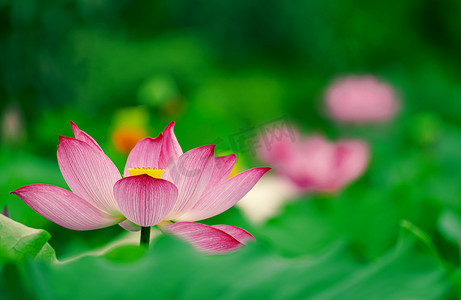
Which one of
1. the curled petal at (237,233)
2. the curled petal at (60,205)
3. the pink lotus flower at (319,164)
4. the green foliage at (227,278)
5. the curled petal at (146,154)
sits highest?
the curled petal at (146,154)

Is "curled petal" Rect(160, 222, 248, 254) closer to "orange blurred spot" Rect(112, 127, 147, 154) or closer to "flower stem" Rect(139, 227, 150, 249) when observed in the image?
"flower stem" Rect(139, 227, 150, 249)

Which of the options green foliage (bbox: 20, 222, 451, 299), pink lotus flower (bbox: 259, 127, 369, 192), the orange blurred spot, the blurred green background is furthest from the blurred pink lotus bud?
green foliage (bbox: 20, 222, 451, 299)

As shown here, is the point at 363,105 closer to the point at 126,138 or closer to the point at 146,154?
the point at 126,138

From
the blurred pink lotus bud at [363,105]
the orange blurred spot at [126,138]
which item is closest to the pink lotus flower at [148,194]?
the orange blurred spot at [126,138]

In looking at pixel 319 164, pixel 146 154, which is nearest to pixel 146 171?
pixel 146 154

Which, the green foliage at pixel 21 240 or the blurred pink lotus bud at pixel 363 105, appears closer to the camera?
the green foliage at pixel 21 240

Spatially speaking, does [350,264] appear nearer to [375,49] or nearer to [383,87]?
[383,87]

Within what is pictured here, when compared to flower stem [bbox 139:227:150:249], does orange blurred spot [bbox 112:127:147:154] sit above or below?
below

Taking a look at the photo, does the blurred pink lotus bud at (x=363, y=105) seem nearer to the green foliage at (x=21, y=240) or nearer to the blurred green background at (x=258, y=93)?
the blurred green background at (x=258, y=93)
